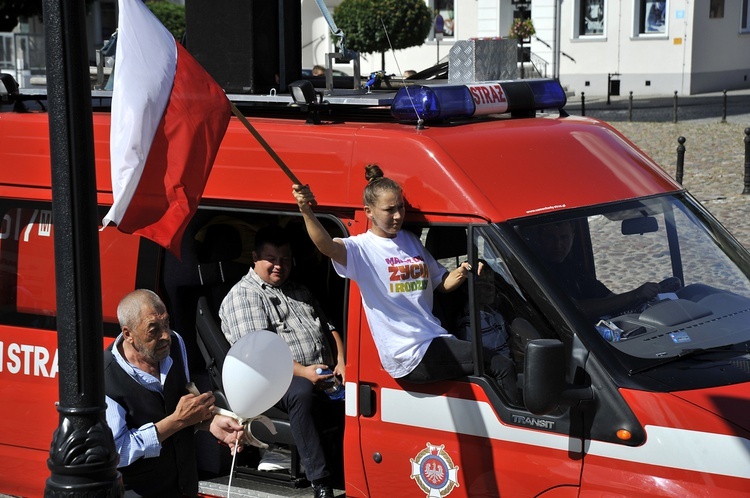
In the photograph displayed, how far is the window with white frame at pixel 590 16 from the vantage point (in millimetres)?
40344

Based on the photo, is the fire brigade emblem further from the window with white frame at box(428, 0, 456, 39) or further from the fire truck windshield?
A: the window with white frame at box(428, 0, 456, 39)

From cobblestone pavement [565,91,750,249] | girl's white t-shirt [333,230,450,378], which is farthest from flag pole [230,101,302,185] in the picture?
cobblestone pavement [565,91,750,249]

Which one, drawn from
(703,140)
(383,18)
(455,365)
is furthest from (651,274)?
(383,18)

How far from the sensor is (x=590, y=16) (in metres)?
40.7

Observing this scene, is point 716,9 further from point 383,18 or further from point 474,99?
point 474,99

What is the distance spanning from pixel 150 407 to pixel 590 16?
38294mm

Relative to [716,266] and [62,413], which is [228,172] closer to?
[62,413]

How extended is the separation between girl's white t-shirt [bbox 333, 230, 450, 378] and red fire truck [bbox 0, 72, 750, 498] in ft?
0.33

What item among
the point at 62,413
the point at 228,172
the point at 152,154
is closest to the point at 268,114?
the point at 228,172

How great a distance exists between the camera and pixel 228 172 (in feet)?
17.5

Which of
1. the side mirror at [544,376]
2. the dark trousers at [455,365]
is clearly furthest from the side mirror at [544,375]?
the dark trousers at [455,365]

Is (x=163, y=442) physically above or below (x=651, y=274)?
below

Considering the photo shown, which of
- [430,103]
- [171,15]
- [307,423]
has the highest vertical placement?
[171,15]

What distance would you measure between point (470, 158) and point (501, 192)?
21cm
